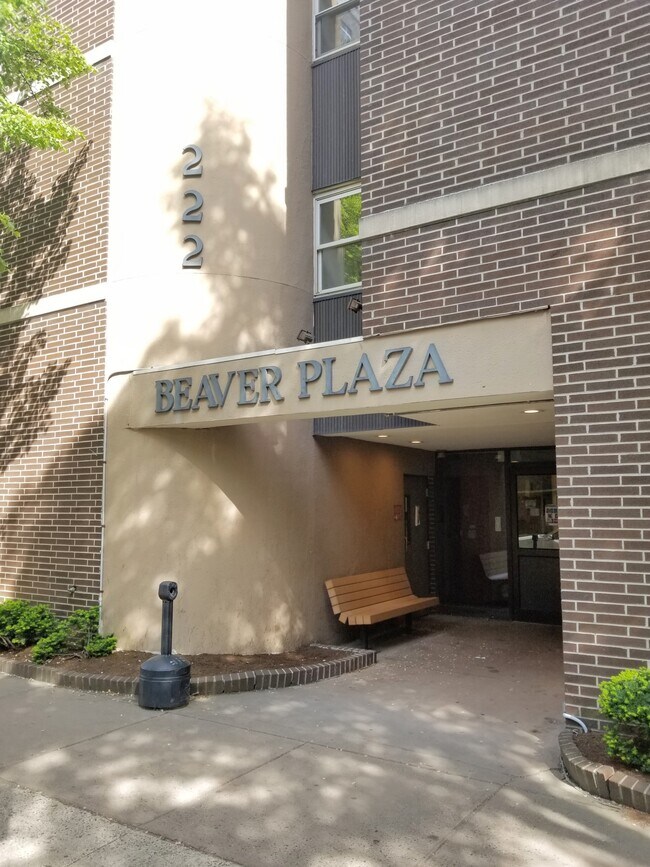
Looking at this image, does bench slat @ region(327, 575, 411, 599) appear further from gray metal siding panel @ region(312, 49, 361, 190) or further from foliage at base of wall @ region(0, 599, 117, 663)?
gray metal siding panel @ region(312, 49, 361, 190)

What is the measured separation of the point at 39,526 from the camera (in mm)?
9742

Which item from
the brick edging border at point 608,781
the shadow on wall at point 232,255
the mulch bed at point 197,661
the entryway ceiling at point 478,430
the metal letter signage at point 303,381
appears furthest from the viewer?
the shadow on wall at point 232,255

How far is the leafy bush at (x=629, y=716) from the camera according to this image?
4.65 meters

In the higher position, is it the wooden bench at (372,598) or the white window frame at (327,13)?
the white window frame at (327,13)

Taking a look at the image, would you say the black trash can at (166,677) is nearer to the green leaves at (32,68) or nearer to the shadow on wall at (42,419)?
the shadow on wall at (42,419)

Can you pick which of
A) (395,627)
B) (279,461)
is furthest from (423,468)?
(279,461)

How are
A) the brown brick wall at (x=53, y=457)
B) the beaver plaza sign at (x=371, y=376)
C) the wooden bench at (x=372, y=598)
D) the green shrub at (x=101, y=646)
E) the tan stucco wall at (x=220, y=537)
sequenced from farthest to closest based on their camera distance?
the wooden bench at (x=372, y=598)
the brown brick wall at (x=53, y=457)
the tan stucco wall at (x=220, y=537)
the green shrub at (x=101, y=646)
the beaver plaza sign at (x=371, y=376)

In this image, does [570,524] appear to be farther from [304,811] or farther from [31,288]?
[31,288]

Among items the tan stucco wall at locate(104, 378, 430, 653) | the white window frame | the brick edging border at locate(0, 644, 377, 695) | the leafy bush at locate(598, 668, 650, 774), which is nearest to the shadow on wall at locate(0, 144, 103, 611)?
the tan stucco wall at locate(104, 378, 430, 653)

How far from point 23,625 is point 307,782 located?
515 cm

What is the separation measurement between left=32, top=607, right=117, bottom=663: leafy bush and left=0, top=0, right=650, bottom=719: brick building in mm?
226

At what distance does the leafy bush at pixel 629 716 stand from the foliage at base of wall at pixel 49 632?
5668 mm

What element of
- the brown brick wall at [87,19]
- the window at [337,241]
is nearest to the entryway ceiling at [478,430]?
the window at [337,241]

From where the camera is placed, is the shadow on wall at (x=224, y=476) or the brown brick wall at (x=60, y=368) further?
the brown brick wall at (x=60, y=368)
